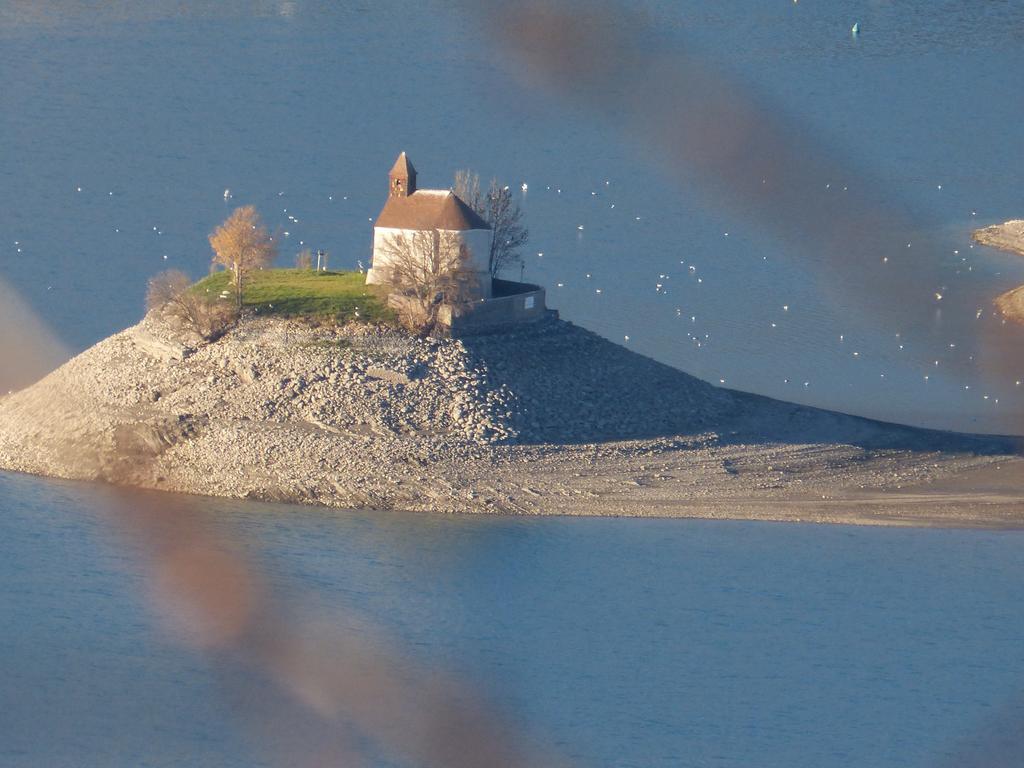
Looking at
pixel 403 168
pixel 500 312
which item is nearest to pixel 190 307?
pixel 403 168

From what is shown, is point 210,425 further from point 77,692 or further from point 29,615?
point 77,692

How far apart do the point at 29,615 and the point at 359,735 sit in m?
9.05

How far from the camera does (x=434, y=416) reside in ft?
154

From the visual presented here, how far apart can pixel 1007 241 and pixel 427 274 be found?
3391 cm

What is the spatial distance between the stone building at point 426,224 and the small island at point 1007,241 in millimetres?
23886

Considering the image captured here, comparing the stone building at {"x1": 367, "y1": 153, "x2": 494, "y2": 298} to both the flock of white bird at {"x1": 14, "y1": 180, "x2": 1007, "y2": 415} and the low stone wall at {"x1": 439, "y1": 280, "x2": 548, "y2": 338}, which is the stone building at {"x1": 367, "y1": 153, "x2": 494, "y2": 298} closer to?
the low stone wall at {"x1": 439, "y1": 280, "x2": 548, "y2": 338}

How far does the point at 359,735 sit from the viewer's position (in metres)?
30.8

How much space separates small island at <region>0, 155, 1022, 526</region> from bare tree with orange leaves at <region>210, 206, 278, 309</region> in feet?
0.19

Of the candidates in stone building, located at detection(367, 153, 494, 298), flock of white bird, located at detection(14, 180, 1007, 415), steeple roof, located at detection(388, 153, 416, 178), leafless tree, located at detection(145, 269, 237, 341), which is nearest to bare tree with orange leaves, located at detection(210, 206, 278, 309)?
leafless tree, located at detection(145, 269, 237, 341)

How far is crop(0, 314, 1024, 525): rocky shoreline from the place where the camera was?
4488cm

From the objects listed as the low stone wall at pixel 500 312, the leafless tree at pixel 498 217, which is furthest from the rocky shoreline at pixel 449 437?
the leafless tree at pixel 498 217

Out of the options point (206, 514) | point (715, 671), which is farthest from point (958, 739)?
point (206, 514)

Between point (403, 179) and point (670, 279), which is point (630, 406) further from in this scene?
point (670, 279)

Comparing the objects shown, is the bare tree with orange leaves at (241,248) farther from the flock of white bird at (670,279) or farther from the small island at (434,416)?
the flock of white bird at (670,279)
